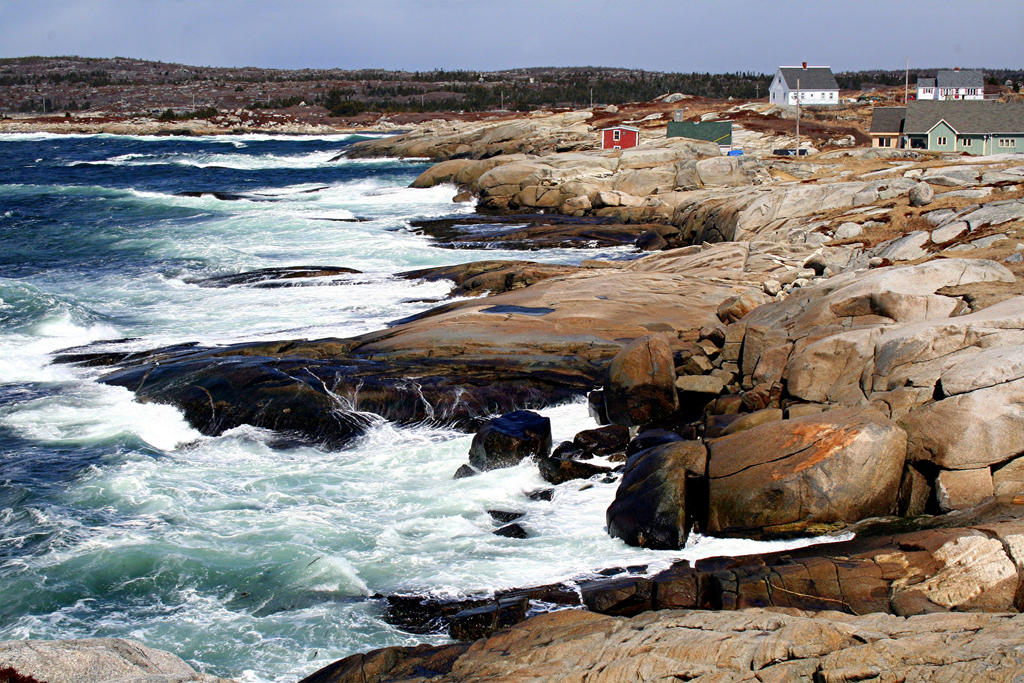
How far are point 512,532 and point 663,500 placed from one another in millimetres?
1930

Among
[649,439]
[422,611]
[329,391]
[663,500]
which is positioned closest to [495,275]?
[329,391]

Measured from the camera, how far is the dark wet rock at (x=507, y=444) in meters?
12.8

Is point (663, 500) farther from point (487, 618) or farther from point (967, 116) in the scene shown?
point (967, 116)

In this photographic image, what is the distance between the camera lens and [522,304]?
19.4 m

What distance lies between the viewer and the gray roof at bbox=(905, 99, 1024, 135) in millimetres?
46688

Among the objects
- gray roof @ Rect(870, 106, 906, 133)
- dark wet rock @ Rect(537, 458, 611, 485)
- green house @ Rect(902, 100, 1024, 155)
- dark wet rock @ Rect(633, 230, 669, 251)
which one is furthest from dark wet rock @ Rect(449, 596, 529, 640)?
gray roof @ Rect(870, 106, 906, 133)

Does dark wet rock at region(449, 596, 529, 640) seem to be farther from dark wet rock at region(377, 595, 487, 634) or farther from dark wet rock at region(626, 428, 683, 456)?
dark wet rock at region(626, 428, 683, 456)

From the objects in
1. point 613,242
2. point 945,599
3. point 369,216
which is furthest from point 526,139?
point 945,599

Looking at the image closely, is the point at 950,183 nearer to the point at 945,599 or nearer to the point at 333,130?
the point at 945,599

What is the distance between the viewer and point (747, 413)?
42.0 feet

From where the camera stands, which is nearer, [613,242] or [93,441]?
[93,441]

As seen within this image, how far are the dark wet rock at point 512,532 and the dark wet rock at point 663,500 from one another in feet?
3.50

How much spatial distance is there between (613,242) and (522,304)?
47.1 feet

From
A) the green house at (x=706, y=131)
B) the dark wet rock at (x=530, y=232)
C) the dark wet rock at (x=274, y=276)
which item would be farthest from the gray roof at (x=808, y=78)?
the dark wet rock at (x=274, y=276)
